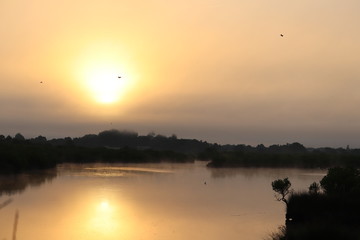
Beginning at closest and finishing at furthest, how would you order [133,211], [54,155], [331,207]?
[331,207]
[133,211]
[54,155]

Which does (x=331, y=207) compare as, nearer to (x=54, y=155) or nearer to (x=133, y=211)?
(x=133, y=211)

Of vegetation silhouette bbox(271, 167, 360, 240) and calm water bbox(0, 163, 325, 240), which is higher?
vegetation silhouette bbox(271, 167, 360, 240)

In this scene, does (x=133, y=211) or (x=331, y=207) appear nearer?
(x=331, y=207)

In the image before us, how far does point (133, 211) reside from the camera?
3359 cm

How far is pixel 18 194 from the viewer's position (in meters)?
41.0

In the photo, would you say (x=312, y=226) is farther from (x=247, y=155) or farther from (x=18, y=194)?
(x=247, y=155)

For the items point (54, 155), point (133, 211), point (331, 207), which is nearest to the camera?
point (331, 207)

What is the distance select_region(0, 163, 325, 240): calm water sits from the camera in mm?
25302

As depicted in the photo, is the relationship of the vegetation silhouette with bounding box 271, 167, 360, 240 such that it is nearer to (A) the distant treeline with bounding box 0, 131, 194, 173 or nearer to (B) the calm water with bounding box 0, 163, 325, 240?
(B) the calm water with bounding box 0, 163, 325, 240

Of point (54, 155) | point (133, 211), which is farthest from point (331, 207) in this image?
point (54, 155)

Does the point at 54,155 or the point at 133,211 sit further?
the point at 54,155

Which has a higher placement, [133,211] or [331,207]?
[331,207]

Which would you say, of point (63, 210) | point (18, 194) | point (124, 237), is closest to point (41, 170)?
point (18, 194)

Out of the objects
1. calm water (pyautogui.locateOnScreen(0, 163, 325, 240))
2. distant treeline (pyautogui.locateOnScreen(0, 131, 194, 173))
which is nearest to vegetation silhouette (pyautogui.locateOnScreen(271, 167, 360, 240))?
calm water (pyautogui.locateOnScreen(0, 163, 325, 240))
